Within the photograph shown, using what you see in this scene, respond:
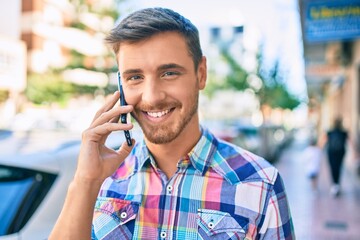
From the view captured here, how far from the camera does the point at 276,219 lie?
1.34m

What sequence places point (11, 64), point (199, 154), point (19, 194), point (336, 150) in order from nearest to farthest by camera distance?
1. point (199, 154)
2. point (19, 194)
3. point (336, 150)
4. point (11, 64)

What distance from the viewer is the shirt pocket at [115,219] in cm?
141

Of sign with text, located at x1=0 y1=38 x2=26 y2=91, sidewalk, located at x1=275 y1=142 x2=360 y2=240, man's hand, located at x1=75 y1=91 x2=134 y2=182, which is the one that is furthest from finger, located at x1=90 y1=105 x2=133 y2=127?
sign with text, located at x1=0 y1=38 x2=26 y2=91

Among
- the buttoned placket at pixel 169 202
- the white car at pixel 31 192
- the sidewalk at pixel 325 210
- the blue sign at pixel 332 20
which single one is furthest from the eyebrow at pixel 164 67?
the blue sign at pixel 332 20

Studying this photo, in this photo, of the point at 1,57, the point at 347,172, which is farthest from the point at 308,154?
the point at 1,57

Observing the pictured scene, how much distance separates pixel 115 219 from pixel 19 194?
3.75 feet

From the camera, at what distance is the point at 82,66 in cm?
1920

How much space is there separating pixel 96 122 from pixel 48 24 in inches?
1377

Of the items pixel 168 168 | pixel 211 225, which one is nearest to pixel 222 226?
pixel 211 225

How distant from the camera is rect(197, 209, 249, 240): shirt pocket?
52.4 inches

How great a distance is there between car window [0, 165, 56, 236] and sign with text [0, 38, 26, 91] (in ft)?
76.9

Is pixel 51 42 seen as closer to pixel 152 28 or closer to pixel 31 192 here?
pixel 31 192

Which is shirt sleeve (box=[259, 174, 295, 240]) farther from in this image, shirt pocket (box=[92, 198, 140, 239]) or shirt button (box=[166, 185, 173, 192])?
shirt pocket (box=[92, 198, 140, 239])

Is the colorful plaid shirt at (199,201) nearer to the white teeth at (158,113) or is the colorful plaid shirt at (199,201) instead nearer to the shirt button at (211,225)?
the shirt button at (211,225)
